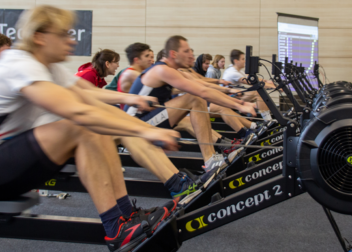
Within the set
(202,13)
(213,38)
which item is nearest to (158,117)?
(213,38)

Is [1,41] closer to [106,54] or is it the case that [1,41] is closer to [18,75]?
[18,75]

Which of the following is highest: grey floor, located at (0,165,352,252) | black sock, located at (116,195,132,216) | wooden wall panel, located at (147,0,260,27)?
wooden wall panel, located at (147,0,260,27)

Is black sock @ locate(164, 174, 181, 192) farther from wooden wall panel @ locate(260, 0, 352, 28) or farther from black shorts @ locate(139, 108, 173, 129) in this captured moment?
wooden wall panel @ locate(260, 0, 352, 28)

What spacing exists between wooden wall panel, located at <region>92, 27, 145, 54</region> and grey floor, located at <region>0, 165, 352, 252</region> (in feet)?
16.7

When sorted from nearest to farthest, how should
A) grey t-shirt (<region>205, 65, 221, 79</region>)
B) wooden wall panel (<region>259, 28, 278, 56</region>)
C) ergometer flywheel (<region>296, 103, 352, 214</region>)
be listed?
ergometer flywheel (<region>296, 103, 352, 214</region>) → grey t-shirt (<region>205, 65, 221, 79</region>) → wooden wall panel (<region>259, 28, 278, 56</region>)

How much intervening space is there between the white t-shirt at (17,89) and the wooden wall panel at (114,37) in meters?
5.79

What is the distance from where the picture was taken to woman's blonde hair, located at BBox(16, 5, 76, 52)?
1104mm

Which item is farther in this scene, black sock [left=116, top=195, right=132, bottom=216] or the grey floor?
the grey floor

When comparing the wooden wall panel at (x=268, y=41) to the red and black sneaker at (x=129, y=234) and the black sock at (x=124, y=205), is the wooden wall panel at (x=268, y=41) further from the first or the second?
the red and black sneaker at (x=129, y=234)

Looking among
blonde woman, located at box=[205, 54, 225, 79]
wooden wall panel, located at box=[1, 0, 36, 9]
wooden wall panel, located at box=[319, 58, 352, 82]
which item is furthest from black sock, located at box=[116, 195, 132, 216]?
wooden wall panel, located at box=[1, 0, 36, 9]

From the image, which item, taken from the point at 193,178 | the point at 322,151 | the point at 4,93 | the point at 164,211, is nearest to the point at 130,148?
the point at 193,178

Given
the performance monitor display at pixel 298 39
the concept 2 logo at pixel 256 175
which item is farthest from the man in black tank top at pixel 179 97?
the performance monitor display at pixel 298 39

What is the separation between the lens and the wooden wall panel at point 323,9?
20.8 ft

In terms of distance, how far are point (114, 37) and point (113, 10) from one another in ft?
1.78
